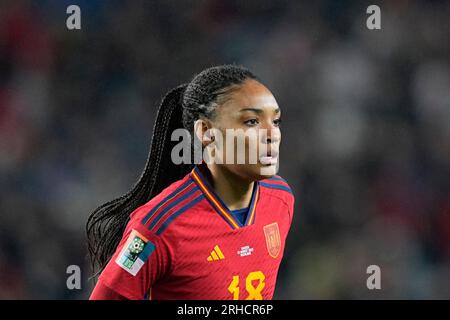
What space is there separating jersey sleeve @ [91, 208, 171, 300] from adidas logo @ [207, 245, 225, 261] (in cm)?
16

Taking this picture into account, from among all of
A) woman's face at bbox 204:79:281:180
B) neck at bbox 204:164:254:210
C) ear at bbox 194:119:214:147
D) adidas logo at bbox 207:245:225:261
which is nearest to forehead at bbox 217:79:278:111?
woman's face at bbox 204:79:281:180

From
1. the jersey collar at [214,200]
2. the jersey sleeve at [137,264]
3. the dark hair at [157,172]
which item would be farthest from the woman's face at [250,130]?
the jersey sleeve at [137,264]

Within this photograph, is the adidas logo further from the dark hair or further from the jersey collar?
the dark hair

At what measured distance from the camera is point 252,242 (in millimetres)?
Answer: 2678

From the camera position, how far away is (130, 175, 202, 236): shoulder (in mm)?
2463

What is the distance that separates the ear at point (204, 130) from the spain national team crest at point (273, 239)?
0.41m

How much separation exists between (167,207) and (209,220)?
6.6 inches

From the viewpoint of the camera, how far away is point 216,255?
101 inches

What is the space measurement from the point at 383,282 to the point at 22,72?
9.49 feet

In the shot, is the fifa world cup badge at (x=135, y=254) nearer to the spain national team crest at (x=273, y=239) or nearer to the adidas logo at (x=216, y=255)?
the adidas logo at (x=216, y=255)

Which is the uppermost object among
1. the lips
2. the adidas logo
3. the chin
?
the lips

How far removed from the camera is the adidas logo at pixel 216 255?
8.37 ft

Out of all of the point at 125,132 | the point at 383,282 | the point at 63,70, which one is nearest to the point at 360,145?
the point at 383,282

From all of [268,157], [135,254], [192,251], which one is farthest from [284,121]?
[135,254]
